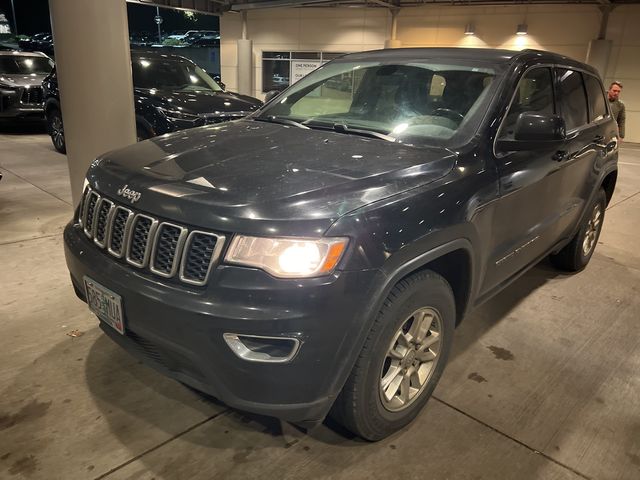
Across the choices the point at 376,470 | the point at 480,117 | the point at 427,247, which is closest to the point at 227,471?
the point at 376,470

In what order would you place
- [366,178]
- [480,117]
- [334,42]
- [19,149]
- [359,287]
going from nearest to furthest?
[359,287] → [366,178] → [480,117] → [19,149] → [334,42]

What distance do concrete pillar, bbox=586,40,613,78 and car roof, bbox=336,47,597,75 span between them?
12.6m

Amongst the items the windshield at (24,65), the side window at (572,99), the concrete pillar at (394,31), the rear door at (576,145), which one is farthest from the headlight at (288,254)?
the concrete pillar at (394,31)

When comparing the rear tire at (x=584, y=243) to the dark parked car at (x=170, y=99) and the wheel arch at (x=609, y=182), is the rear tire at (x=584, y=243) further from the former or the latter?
the dark parked car at (x=170, y=99)

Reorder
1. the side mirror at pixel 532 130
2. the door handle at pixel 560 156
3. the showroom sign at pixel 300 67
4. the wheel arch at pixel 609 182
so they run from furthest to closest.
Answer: the showroom sign at pixel 300 67, the wheel arch at pixel 609 182, the door handle at pixel 560 156, the side mirror at pixel 532 130

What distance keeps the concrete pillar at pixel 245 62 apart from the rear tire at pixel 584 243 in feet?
56.6

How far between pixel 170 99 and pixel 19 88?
5.85 meters

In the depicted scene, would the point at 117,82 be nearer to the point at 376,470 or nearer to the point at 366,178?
the point at 366,178

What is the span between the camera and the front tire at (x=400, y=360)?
210cm

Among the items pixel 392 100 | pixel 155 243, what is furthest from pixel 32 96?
pixel 155 243

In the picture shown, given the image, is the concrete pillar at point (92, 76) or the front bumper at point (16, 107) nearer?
the concrete pillar at point (92, 76)

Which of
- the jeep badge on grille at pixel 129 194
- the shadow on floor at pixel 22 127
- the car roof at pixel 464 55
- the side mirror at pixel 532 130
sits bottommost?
the shadow on floor at pixel 22 127

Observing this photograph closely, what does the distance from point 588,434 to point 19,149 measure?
1042 cm

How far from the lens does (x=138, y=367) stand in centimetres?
290
